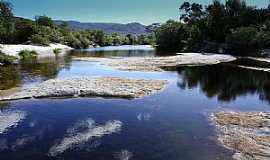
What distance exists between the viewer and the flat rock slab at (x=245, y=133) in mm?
19625

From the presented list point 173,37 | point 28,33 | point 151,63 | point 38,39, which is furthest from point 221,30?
point 28,33

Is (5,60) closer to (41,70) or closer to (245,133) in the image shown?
(41,70)

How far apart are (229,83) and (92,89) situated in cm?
1954

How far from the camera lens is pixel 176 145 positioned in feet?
68.4

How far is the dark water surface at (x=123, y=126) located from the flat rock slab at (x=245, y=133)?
30.2 inches

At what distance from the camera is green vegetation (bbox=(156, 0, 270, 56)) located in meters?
100

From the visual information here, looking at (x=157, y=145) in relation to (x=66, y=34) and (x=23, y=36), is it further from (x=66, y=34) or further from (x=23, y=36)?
(x=66, y=34)

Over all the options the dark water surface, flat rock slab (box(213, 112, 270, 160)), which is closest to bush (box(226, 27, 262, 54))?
the dark water surface

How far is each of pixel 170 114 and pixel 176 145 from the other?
7845 mm

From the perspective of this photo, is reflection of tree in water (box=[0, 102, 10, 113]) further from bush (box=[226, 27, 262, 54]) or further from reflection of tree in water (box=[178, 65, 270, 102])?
bush (box=[226, 27, 262, 54])

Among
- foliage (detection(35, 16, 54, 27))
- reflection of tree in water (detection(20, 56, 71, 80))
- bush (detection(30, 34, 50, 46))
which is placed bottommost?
reflection of tree in water (detection(20, 56, 71, 80))

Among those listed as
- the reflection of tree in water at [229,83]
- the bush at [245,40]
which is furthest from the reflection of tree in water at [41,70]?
the bush at [245,40]

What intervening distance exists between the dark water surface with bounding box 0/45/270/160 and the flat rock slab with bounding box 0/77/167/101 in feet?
5.40

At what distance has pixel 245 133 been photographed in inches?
912
